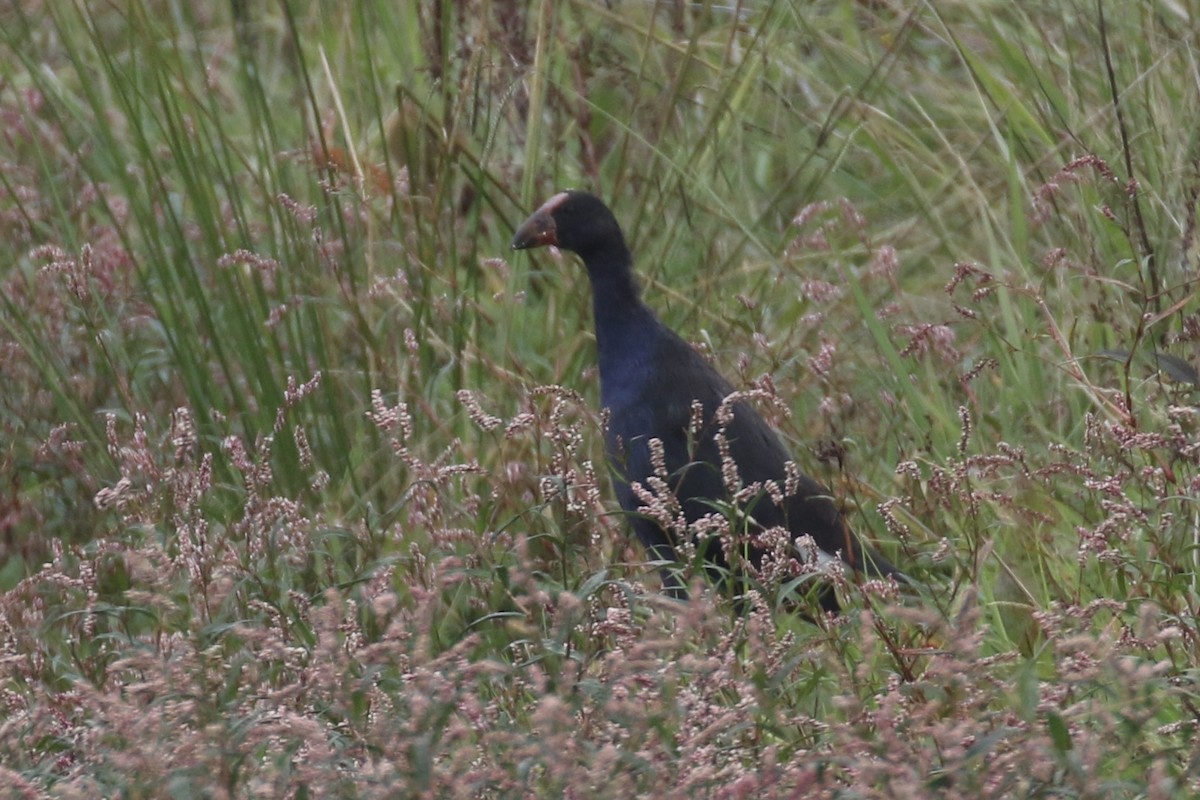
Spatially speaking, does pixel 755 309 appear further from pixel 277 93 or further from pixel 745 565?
pixel 277 93

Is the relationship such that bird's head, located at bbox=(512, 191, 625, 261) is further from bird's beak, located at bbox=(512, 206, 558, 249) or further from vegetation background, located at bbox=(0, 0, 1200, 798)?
vegetation background, located at bbox=(0, 0, 1200, 798)

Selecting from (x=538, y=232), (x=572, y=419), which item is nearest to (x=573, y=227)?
(x=538, y=232)

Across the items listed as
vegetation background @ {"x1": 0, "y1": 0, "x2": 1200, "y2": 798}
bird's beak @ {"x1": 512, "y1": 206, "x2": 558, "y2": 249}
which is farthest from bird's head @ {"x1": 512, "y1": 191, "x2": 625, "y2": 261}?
vegetation background @ {"x1": 0, "y1": 0, "x2": 1200, "y2": 798}

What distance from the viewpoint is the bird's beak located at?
3.40 meters

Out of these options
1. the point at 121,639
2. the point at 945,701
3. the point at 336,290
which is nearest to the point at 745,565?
the point at 945,701

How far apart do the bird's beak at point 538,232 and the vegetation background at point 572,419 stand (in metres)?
0.10

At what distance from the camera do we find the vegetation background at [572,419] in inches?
68.2

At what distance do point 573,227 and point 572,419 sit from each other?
0.35 meters

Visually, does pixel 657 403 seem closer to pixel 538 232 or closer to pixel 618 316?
pixel 618 316

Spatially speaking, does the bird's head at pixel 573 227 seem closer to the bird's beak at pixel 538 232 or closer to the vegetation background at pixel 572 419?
the bird's beak at pixel 538 232

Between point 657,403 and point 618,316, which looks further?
point 618,316

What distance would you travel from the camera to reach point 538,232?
341 cm

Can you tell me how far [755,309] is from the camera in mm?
3309

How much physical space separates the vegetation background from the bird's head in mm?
108
